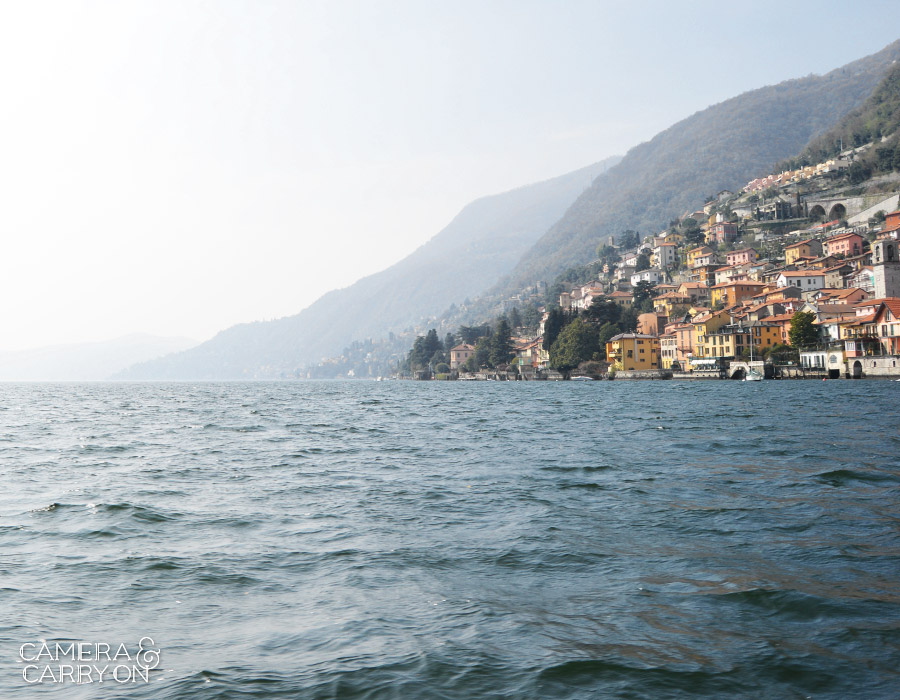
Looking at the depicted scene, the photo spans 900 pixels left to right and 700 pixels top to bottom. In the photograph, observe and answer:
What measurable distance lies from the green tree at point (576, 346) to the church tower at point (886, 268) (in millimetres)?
48641

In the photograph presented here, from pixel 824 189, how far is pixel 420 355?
109 m

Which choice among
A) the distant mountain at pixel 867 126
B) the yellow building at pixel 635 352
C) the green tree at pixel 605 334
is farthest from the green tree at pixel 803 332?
the distant mountain at pixel 867 126

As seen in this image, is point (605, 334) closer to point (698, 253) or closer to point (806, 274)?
point (806, 274)

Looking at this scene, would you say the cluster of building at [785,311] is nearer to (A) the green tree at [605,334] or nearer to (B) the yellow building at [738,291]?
(B) the yellow building at [738,291]

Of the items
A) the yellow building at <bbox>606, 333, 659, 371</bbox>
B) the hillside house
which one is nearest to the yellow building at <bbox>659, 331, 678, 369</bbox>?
the yellow building at <bbox>606, 333, 659, 371</bbox>

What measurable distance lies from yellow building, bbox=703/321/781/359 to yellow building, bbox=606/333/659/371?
14.0 metres

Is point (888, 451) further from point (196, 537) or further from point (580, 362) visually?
point (580, 362)

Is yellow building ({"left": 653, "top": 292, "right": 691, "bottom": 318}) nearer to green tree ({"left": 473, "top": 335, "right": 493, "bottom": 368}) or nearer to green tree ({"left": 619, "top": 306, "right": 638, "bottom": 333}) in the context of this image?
green tree ({"left": 619, "top": 306, "right": 638, "bottom": 333})

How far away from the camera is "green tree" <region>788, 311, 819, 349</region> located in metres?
85.9

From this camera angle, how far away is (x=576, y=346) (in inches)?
5044

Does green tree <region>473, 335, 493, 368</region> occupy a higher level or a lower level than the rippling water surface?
higher

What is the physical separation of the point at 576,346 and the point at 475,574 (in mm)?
121208

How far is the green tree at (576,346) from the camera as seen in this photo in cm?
12812

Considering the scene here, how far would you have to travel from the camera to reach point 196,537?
459 inches
